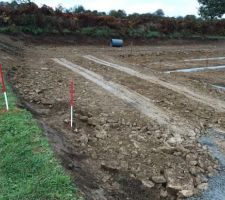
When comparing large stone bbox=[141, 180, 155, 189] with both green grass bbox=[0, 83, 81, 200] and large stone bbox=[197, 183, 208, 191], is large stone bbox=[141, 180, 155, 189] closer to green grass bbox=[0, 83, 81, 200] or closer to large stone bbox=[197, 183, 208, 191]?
large stone bbox=[197, 183, 208, 191]

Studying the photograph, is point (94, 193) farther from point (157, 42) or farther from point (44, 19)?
point (157, 42)

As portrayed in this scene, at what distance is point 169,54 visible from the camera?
71.5 ft

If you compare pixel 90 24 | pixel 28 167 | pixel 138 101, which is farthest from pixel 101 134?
pixel 90 24

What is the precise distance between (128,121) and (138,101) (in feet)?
6.02

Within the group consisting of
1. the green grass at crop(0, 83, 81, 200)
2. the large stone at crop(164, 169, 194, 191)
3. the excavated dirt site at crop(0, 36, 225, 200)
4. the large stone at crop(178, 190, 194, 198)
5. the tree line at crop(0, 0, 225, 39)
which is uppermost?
the tree line at crop(0, 0, 225, 39)

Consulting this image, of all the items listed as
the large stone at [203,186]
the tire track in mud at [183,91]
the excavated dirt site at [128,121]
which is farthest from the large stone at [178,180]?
the tire track in mud at [183,91]

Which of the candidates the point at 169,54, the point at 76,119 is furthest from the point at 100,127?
the point at 169,54

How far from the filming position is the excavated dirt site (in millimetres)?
5918

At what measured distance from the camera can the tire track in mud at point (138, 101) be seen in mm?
8571

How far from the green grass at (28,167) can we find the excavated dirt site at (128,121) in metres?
0.28

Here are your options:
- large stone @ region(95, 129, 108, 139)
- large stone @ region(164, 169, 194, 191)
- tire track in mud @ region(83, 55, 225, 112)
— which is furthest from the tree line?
large stone @ region(164, 169, 194, 191)

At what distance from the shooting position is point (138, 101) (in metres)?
10.4

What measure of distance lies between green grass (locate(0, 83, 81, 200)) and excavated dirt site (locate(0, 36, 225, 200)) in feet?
0.91

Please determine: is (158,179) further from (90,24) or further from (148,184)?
(90,24)
